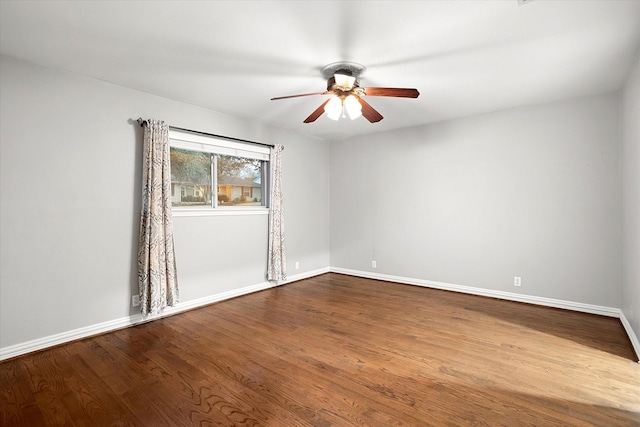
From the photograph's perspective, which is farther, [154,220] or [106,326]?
[154,220]

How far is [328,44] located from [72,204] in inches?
107

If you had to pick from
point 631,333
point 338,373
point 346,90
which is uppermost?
point 346,90

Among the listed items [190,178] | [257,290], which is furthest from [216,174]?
[257,290]

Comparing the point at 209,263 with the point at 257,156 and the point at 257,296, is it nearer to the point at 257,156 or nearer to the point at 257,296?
the point at 257,296

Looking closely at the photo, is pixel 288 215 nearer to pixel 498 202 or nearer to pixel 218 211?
pixel 218 211

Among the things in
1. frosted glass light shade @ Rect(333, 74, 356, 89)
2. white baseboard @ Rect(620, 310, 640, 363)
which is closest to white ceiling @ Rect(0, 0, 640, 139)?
frosted glass light shade @ Rect(333, 74, 356, 89)

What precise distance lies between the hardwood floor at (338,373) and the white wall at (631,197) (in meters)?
0.37

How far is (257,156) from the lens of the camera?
181 inches

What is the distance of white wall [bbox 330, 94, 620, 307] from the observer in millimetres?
3520

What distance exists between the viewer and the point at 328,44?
2.42 m

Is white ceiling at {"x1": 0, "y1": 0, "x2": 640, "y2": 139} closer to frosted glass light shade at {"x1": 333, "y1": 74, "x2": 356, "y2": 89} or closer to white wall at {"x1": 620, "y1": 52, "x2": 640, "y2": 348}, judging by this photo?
frosted glass light shade at {"x1": 333, "y1": 74, "x2": 356, "y2": 89}

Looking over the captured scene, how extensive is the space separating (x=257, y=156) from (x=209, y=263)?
5.50ft

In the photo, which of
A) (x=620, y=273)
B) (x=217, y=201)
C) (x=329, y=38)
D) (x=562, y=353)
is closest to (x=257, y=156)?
(x=217, y=201)

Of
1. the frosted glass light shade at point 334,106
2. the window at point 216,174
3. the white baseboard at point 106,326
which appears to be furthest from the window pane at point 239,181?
the frosted glass light shade at point 334,106
